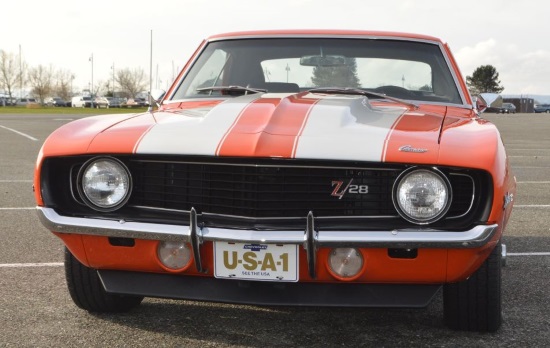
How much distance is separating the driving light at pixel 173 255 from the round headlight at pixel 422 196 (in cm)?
83

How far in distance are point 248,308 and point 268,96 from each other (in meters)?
1.02

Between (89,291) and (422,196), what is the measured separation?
1.56 meters

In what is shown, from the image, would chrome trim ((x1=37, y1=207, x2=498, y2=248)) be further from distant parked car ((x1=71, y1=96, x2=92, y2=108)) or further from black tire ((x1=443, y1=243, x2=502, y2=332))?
distant parked car ((x1=71, y1=96, x2=92, y2=108))

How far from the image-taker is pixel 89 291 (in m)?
3.39

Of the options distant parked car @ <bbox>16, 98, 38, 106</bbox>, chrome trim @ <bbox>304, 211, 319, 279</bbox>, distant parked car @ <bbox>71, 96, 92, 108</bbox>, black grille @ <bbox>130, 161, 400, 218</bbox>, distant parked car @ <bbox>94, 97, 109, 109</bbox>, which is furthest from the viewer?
distant parked car @ <bbox>16, 98, 38, 106</bbox>

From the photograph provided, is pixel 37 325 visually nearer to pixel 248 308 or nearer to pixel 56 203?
pixel 56 203

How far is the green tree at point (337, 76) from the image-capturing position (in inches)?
166

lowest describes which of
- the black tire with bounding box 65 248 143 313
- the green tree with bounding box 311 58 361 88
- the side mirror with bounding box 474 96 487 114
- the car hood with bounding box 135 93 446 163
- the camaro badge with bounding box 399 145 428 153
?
the black tire with bounding box 65 248 143 313

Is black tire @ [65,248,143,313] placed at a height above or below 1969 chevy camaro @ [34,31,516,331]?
below

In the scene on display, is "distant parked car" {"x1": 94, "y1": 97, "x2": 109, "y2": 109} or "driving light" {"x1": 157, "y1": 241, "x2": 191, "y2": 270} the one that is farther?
"distant parked car" {"x1": 94, "y1": 97, "x2": 109, "y2": 109}

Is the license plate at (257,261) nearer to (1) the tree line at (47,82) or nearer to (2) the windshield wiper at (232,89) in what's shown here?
(2) the windshield wiper at (232,89)

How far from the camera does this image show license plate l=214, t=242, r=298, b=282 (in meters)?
2.78

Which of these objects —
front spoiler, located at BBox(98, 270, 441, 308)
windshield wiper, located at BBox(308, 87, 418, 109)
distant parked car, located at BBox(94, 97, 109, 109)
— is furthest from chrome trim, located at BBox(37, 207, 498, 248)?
distant parked car, located at BBox(94, 97, 109, 109)

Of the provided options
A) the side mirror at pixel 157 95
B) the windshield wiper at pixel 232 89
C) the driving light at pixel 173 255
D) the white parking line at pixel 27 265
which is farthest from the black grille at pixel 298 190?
the white parking line at pixel 27 265
